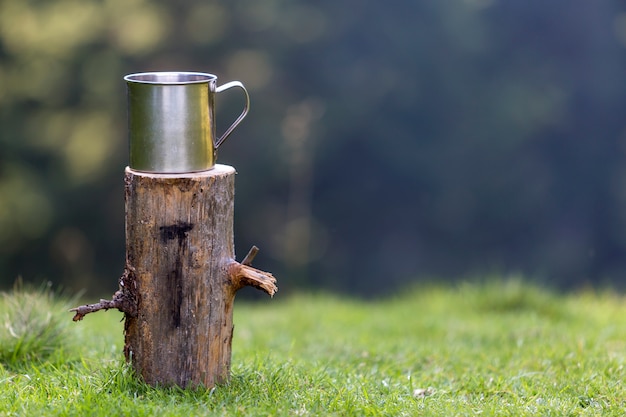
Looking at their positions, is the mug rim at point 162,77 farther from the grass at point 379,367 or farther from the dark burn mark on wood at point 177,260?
the grass at point 379,367

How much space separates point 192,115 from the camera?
2.67 metres

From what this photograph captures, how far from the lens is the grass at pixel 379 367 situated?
8.70ft

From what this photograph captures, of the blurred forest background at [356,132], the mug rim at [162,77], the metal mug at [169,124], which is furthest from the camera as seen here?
the blurred forest background at [356,132]

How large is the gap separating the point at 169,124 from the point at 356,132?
27.2 feet

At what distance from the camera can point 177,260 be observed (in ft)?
8.71

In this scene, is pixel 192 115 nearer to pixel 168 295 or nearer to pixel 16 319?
pixel 168 295

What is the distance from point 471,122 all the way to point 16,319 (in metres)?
8.54

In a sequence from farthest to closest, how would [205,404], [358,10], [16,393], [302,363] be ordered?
[358,10]
[302,363]
[16,393]
[205,404]

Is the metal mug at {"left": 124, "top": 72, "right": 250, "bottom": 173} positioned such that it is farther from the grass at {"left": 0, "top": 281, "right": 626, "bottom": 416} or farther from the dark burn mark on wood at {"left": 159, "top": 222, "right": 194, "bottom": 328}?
the grass at {"left": 0, "top": 281, "right": 626, "bottom": 416}

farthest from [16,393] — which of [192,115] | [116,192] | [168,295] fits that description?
[116,192]

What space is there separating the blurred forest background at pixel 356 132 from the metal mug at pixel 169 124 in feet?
21.9

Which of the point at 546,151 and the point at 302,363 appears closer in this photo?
the point at 302,363

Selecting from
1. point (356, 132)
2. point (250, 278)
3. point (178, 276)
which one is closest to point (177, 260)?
point (178, 276)

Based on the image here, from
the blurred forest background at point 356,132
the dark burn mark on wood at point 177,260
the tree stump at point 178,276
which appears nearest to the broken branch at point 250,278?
the tree stump at point 178,276
